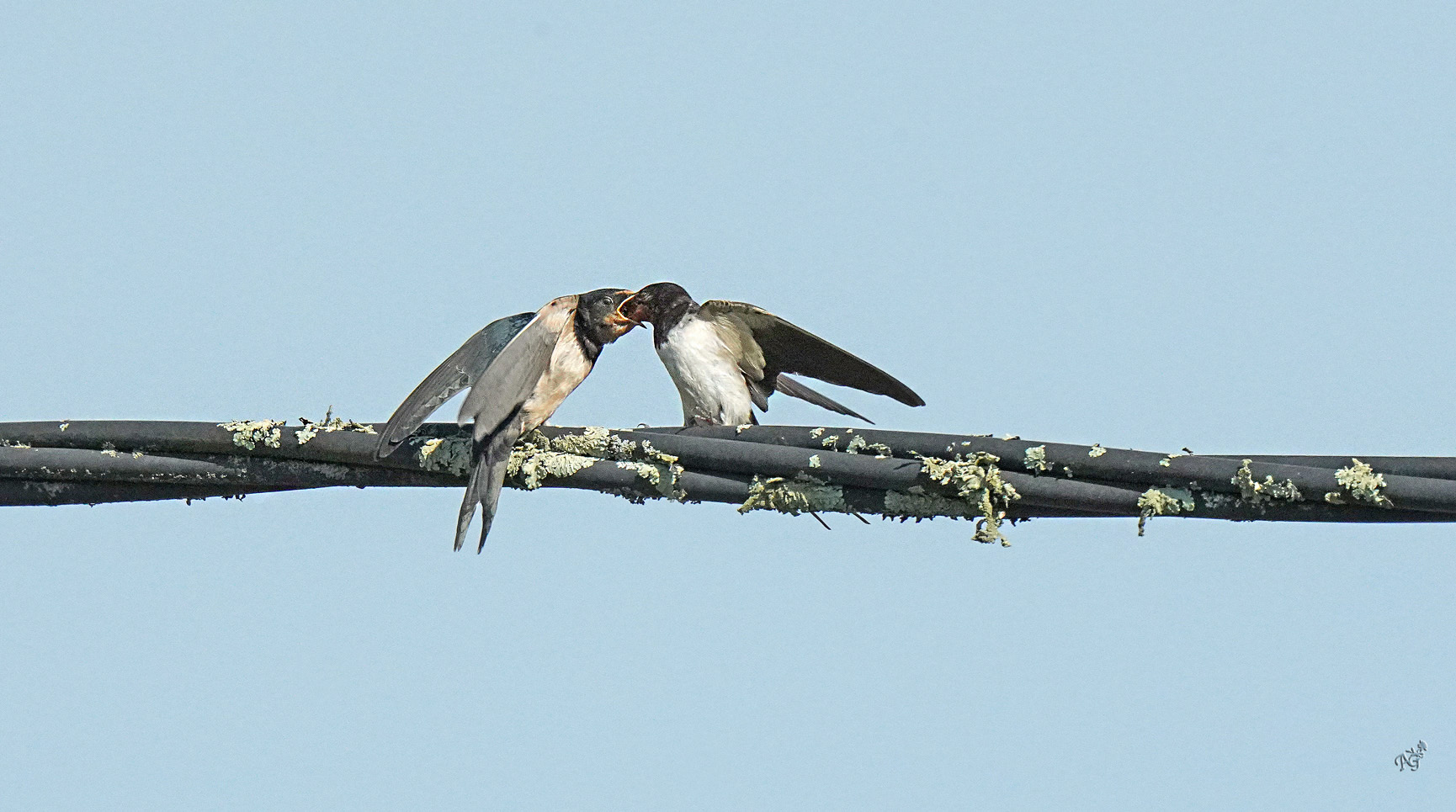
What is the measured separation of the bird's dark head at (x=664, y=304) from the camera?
17.3ft

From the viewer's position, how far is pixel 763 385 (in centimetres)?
533

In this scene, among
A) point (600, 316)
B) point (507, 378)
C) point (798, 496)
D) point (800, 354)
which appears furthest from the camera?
point (800, 354)

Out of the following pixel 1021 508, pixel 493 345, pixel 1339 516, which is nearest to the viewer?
pixel 1339 516

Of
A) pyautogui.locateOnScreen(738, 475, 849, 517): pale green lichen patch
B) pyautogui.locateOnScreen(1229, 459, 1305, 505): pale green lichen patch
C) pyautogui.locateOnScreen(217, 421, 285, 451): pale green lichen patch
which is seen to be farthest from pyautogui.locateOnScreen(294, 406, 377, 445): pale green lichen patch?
pyautogui.locateOnScreen(1229, 459, 1305, 505): pale green lichen patch

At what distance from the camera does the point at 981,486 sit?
313 centimetres

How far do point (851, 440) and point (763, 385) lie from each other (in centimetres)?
203

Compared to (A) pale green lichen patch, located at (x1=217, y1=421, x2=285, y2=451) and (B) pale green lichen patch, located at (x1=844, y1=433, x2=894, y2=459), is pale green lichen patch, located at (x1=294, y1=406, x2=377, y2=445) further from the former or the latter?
(B) pale green lichen patch, located at (x1=844, y1=433, x2=894, y2=459)

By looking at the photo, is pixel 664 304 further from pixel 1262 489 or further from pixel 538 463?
pixel 1262 489

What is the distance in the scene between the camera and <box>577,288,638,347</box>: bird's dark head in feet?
14.7

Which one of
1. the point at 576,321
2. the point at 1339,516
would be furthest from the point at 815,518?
the point at 576,321

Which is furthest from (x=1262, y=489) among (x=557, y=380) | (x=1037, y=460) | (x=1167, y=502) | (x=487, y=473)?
(x=557, y=380)

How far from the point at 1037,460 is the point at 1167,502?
0.90ft

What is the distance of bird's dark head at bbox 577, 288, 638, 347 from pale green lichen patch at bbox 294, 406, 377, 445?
3.31 feet

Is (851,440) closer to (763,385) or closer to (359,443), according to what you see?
(359,443)
